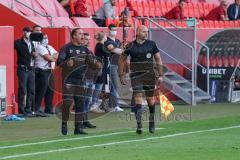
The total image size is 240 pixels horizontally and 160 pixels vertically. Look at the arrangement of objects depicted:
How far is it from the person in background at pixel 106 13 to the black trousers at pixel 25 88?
19.7 ft

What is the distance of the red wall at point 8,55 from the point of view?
2133cm

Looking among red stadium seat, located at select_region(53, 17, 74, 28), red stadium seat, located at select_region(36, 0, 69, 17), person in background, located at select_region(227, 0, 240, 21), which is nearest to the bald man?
red stadium seat, located at select_region(53, 17, 74, 28)

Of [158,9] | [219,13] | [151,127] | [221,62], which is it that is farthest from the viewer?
[219,13]

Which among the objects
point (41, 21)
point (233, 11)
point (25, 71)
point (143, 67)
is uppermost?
point (233, 11)

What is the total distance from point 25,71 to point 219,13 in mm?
12966

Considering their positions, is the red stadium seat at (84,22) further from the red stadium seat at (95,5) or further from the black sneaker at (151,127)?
the black sneaker at (151,127)

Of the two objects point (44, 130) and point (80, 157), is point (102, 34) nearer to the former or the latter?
point (44, 130)

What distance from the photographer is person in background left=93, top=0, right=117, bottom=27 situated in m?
27.5

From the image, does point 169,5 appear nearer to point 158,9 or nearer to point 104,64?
point 158,9

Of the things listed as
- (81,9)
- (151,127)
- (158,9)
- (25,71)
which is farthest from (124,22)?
(151,127)

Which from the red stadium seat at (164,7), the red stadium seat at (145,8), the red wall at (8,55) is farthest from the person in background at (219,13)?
the red wall at (8,55)

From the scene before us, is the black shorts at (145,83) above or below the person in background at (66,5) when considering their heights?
below

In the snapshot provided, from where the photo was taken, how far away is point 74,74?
55.9ft

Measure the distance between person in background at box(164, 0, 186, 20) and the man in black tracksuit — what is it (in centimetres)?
1414
